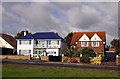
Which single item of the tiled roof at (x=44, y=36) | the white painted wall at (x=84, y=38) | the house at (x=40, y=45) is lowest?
the house at (x=40, y=45)

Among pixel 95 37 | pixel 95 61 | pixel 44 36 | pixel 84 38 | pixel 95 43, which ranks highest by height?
pixel 44 36

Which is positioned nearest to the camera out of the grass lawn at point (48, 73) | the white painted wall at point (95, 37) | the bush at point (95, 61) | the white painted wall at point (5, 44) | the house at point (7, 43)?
the grass lawn at point (48, 73)

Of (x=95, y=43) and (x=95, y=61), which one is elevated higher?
(x=95, y=43)

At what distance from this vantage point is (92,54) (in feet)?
193

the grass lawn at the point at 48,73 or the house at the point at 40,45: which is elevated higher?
the house at the point at 40,45

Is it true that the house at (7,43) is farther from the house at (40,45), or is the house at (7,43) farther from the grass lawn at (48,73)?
the grass lawn at (48,73)

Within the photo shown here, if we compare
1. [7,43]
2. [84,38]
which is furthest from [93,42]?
[7,43]

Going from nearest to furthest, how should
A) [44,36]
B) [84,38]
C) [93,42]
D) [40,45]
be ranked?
[93,42] → [84,38] → [40,45] → [44,36]

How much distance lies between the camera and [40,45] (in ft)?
251

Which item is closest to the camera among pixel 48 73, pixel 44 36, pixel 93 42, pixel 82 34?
pixel 48 73

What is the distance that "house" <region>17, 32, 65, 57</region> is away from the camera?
75438mm

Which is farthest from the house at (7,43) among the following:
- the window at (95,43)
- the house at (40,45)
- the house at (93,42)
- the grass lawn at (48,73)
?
the grass lawn at (48,73)

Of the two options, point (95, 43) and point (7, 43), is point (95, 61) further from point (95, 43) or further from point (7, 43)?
point (7, 43)

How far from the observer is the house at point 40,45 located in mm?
75438
